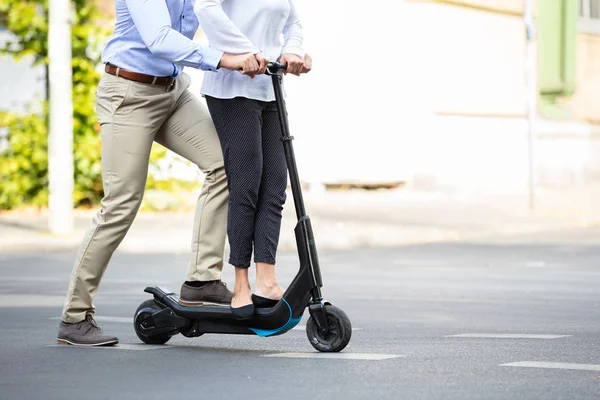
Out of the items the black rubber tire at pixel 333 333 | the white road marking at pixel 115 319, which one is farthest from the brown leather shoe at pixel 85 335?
the white road marking at pixel 115 319

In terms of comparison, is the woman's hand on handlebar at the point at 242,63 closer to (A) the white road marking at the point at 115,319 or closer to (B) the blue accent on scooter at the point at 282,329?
(B) the blue accent on scooter at the point at 282,329

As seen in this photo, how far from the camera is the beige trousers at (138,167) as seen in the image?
665 cm

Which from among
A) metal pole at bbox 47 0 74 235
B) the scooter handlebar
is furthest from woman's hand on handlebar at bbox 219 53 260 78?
metal pole at bbox 47 0 74 235

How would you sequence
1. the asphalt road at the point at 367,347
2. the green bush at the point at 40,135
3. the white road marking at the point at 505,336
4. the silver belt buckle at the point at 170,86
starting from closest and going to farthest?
the asphalt road at the point at 367,347
the silver belt buckle at the point at 170,86
the white road marking at the point at 505,336
the green bush at the point at 40,135

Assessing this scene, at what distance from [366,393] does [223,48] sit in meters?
1.74

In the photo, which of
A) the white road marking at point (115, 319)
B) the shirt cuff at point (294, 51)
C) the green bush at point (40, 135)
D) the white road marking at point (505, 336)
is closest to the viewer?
the shirt cuff at point (294, 51)

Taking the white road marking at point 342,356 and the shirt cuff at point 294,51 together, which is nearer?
the white road marking at point 342,356

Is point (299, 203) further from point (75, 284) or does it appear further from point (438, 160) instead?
point (438, 160)

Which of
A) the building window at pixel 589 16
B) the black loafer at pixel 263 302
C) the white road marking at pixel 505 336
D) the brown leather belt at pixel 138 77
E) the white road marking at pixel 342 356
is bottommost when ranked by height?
the white road marking at pixel 342 356

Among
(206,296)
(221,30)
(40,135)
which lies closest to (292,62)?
(221,30)

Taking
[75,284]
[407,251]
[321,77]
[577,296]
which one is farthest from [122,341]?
[321,77]

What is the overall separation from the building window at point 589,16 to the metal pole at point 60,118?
17.9m

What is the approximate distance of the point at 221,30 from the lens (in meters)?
6.29

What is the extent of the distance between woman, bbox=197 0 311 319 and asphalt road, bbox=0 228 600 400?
1.30 feet
